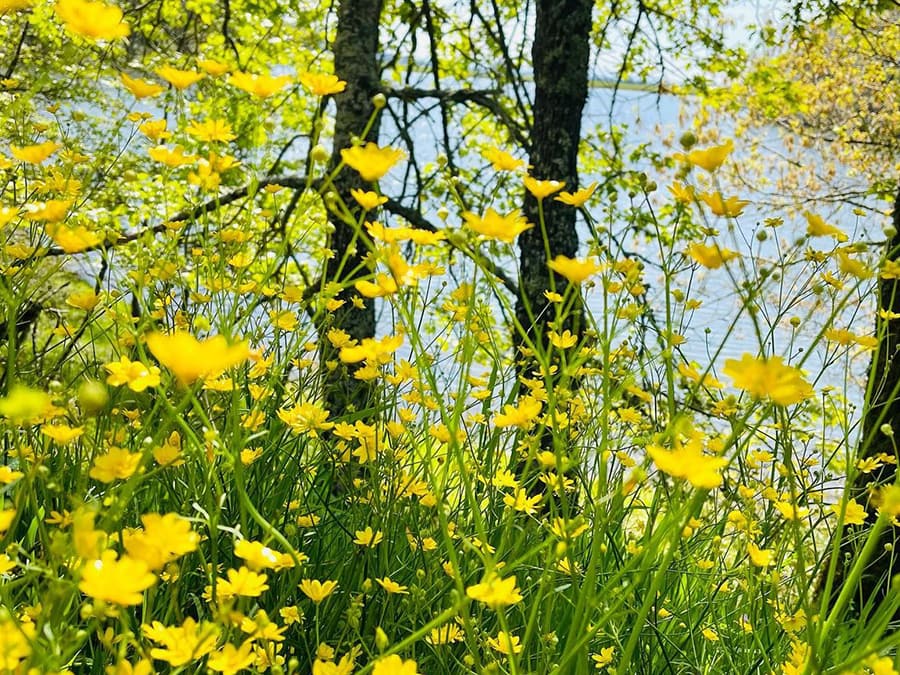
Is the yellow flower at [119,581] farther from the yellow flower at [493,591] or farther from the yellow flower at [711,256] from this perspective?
the yellow flower at [711,256]

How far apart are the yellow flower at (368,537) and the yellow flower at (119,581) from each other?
0.59m

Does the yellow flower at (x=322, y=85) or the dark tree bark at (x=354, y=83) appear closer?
the yellow flower at (x=322, y=85)

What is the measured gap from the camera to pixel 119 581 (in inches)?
23.8

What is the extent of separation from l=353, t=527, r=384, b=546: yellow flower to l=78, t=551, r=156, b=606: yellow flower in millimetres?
587

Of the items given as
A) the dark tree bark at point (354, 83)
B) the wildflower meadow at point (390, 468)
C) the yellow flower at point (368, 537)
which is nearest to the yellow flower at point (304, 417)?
the wildflower meadow at point (390, 468)

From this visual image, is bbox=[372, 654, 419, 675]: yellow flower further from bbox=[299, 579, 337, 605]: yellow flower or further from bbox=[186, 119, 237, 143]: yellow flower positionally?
bbox=[186, 119, 237, 143]: yellow flower

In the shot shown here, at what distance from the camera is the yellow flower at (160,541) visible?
0.64m

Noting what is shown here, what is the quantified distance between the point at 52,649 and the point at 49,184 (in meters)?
0.94

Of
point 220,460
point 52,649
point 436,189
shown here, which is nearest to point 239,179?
point 436,189

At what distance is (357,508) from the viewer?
57.8 inches

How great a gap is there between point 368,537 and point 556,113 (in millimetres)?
2458

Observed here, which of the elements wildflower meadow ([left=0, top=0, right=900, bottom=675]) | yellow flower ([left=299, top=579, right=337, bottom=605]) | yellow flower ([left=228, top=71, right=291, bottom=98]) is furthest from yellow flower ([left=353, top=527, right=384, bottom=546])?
yellow flower ([left=228, top=71, right=291, bottom=98])

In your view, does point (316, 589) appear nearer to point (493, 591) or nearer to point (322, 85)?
point (493, 591)

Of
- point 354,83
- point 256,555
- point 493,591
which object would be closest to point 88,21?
point 256,555
